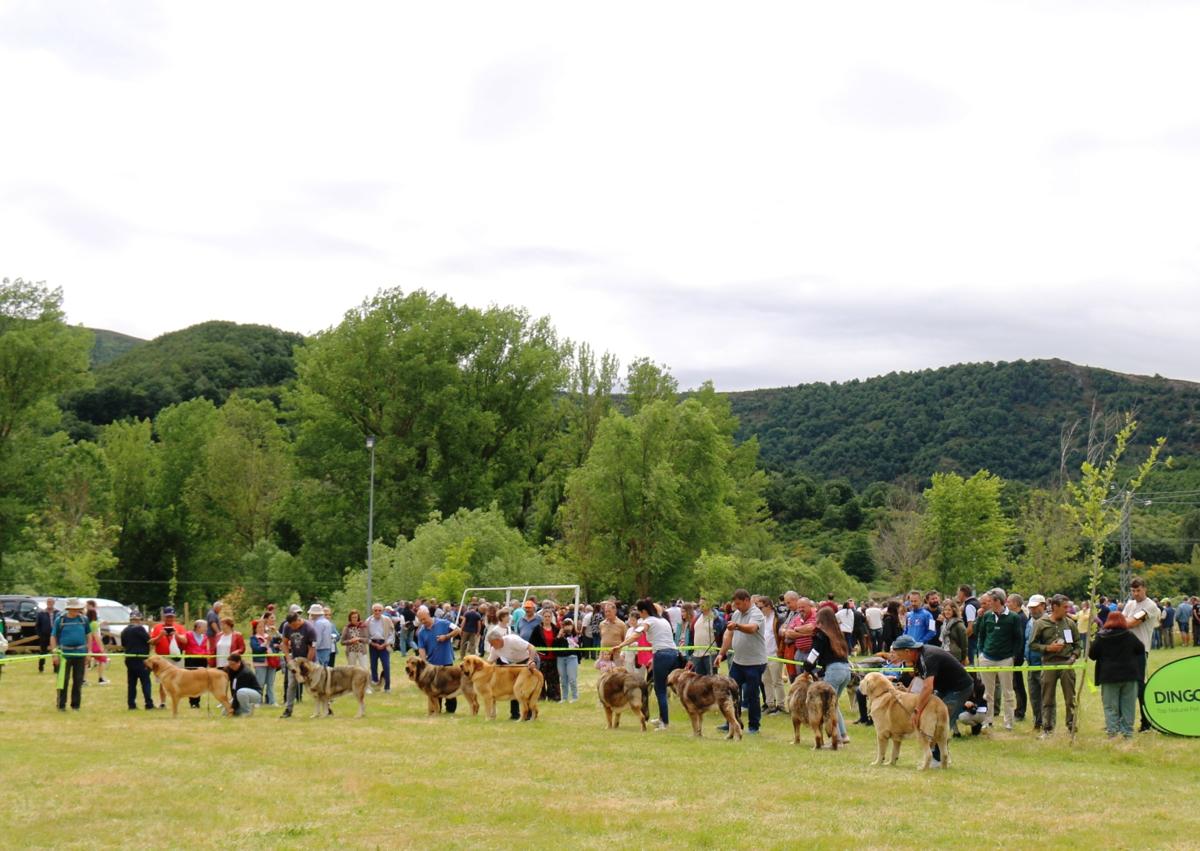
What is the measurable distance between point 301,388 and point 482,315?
8913 mm

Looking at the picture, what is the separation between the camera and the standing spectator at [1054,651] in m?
14.8

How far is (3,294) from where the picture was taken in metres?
53.1

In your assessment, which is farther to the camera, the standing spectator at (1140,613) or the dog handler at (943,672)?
the standing spectator at (1140,613)

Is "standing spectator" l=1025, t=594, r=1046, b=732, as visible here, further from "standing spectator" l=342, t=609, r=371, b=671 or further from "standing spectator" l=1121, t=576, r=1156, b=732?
"standing spectator" l=342, t=609, r=371, b=671

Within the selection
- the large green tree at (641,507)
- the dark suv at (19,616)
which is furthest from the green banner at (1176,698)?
the large green tree at (641,507)

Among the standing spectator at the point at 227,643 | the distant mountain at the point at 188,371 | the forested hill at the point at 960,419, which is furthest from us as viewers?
the forested hill at the point at 960,419

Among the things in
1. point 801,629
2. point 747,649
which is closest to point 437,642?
point 747,649

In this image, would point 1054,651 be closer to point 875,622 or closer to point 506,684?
point 506,684

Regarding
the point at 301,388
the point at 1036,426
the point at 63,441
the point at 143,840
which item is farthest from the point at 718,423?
the point at 1036,426

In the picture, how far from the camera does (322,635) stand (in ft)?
64.2

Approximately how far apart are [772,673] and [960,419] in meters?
106

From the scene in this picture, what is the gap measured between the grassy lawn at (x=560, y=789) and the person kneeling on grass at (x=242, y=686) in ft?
5.97

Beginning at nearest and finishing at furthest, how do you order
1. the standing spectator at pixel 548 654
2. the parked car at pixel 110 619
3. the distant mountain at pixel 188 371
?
the standing spectator at pixel 548 654
the parked car at pixel 110 619
the distant mountain at pixel 188 371

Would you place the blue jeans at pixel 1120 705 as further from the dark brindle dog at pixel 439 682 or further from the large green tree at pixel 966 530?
the large green tree at pixel 966 530
